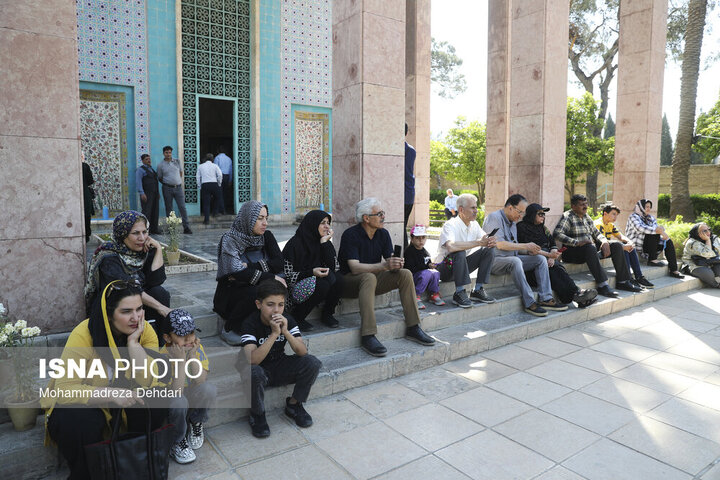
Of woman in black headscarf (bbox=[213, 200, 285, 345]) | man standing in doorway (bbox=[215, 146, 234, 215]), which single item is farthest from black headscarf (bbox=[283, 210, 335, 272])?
man standing in doorway (bbox=[215, 146, 234, 215])

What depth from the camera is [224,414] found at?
128 inches

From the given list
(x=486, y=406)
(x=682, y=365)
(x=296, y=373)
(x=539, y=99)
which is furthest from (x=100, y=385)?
(x=539, y=99)

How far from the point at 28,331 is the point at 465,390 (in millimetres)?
3064

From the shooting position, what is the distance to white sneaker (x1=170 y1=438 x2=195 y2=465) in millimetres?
A: 2757

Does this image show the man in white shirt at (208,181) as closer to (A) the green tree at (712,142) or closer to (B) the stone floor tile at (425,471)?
(B) the stone floor tile at (425,471)

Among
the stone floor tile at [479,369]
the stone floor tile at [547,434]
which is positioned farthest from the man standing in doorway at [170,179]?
the stone floor tile at [547,434]

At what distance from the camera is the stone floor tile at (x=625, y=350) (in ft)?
15.5

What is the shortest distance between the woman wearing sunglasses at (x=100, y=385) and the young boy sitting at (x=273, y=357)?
643 millimetres

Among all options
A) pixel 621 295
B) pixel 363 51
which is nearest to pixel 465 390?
pixel 363 51

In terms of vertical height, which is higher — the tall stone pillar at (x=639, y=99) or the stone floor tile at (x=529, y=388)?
the tall stone pillar at (x=639, y=99)

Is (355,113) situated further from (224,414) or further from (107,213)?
(107,213)

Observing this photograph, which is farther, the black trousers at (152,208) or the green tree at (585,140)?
the green tree at (585,140)

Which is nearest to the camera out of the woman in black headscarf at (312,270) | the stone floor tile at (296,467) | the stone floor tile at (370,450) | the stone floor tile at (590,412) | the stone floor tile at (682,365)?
the stone floor tile at (296,467)

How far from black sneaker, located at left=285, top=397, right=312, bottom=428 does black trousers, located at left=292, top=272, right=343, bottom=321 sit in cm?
99
